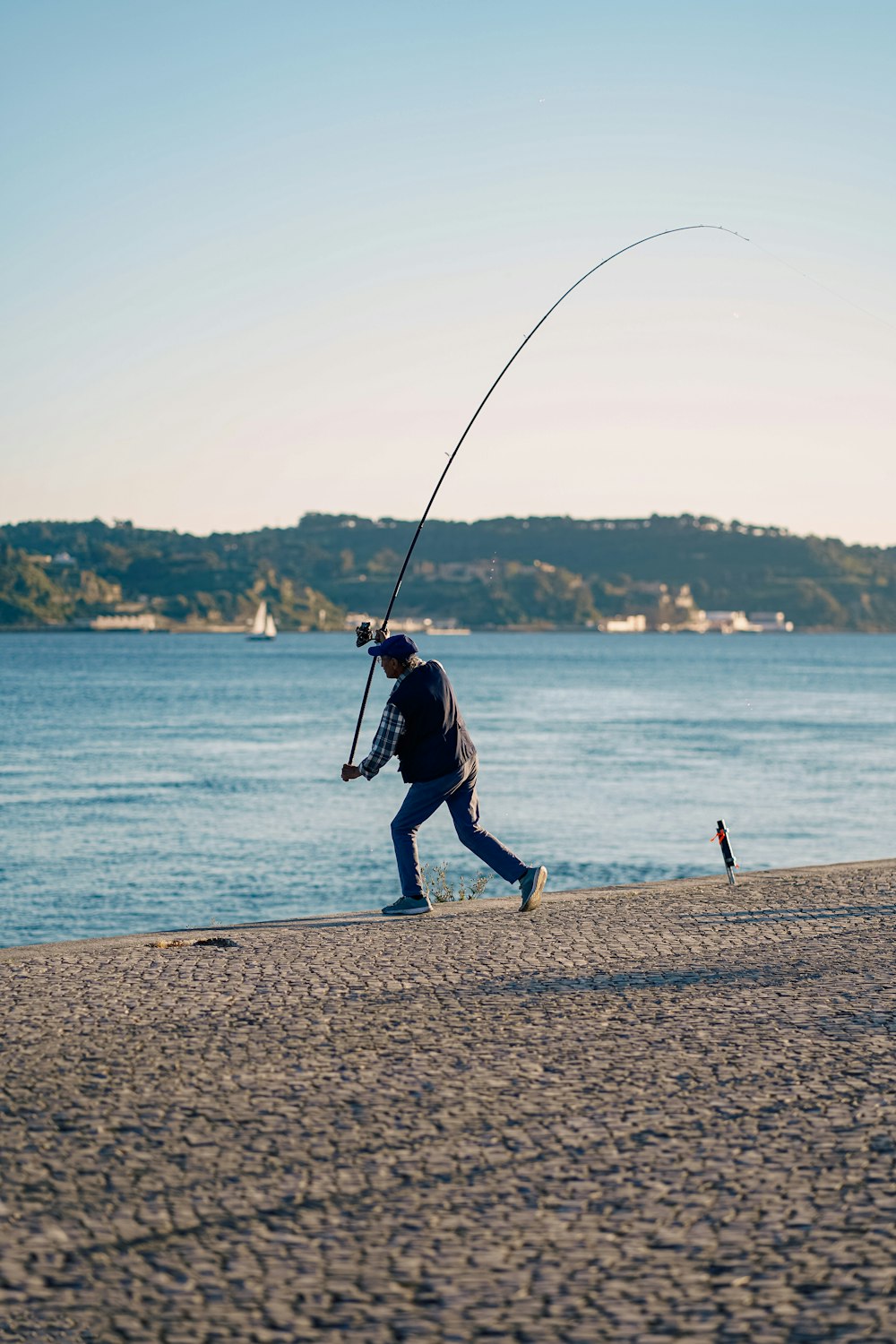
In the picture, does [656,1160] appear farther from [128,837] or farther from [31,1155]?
[128,837]

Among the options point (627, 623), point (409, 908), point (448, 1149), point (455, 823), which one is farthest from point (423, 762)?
point (627, 623)

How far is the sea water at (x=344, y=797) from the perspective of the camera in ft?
79.6

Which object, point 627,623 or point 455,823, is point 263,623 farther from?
point 455,823

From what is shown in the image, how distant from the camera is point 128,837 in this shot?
29.4 m

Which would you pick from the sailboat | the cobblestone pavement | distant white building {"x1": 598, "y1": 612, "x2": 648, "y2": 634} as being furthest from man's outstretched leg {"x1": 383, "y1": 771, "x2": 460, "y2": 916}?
the sailboat

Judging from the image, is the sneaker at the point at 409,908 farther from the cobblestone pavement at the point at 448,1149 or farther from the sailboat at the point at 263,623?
the sailboat at the point at 263,623

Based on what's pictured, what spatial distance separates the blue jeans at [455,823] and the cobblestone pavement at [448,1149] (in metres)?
→ 1.57

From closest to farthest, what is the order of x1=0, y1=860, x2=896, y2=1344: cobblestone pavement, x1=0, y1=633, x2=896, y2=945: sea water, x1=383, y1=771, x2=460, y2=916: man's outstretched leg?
x1=0, y1=860, x2=896, y2=1344: cobblestone pavement → x1=383, y1=771, x2=460, y2=916: man's outstretched leg → x1=0, y1=633, x2=896, y2=945: sea water

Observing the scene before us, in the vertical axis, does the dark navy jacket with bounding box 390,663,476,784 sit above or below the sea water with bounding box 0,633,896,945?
above

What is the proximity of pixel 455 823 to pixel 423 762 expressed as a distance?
0.41 meters

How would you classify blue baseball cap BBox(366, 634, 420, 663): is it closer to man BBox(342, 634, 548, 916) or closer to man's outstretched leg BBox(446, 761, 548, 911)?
man BBox(342, 634, 548, 916)

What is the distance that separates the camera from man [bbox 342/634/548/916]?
855 cm

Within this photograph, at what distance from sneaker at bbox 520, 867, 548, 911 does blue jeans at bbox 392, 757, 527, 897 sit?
0.22 feet

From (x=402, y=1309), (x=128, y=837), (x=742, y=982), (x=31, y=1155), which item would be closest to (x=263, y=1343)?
(x=402, y=1309)
